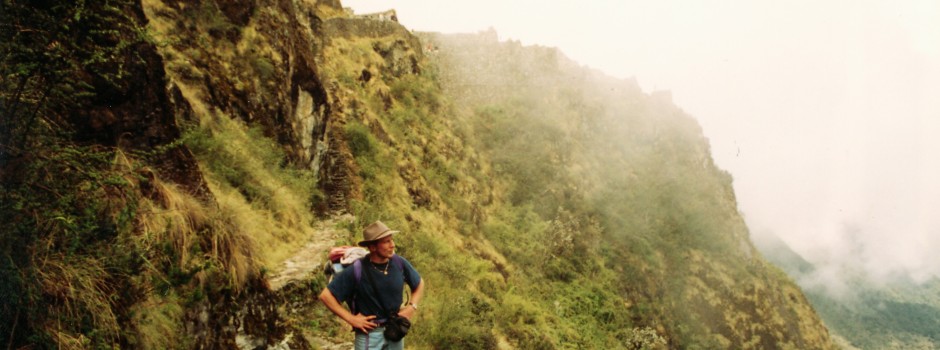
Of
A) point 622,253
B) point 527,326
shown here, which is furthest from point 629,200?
point 527,326

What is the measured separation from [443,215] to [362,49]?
8.48 metres

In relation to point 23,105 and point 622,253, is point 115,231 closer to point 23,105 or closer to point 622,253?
point 23,105

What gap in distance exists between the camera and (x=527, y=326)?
1443 centimetres

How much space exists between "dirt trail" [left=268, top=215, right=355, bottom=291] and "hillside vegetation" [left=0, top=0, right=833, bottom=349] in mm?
207

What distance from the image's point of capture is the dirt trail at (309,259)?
22.5 feet

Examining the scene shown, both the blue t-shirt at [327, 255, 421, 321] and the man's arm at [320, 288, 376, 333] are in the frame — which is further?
the blue t-shirt at [327, 255, 421, 321]

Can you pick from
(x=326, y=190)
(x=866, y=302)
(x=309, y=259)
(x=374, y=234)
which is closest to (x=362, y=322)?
(x=374, y=234)

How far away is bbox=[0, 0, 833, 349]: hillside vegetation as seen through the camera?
312cm

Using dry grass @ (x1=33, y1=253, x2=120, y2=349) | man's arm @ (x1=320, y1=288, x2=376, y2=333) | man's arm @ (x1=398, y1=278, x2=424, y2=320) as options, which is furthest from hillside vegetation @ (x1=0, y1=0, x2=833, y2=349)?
man's arm @ (x1=398, y1=278, x2=424, y2=320)

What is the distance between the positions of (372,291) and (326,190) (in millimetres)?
8857

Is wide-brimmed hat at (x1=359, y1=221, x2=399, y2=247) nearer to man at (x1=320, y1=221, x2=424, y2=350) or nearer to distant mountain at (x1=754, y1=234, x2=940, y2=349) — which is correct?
man at (x1=320, y1=221, x2=424, y2=350)

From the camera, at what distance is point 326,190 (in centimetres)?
1204

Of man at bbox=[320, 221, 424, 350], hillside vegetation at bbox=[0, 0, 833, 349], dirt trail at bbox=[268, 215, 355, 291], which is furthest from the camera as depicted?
dirt trail at bbox=[268, 215, 355, 291]

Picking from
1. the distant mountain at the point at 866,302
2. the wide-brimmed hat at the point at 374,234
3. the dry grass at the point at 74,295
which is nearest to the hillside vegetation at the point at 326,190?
the dry grass at the point at 74,295
